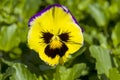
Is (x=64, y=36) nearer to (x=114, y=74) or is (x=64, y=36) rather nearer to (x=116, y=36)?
(x=114, y=74)

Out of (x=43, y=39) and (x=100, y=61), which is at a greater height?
(x=43, y=39)

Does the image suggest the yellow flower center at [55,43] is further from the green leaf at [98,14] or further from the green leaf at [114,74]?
the green leaf at [98,14]

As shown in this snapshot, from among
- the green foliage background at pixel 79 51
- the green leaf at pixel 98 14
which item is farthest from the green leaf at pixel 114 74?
the green leaf at pixel 98 14

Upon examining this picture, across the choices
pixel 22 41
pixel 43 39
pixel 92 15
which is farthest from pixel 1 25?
pixel 43 39

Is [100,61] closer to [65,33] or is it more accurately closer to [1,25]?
[65,33]

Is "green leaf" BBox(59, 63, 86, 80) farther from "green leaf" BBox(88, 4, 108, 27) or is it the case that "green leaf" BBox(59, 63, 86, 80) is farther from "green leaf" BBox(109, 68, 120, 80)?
"green leaf" BBox(88, 4, 108, 27)

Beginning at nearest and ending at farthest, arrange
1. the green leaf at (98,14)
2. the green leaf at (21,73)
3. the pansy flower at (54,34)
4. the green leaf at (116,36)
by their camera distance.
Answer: the pansy flower at (54,34)
the green leaf at (21,73)
the green leaf at (116,36)
the green leaf at (98,14)

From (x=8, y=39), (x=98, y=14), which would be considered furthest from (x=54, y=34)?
(x=98, y=14)
